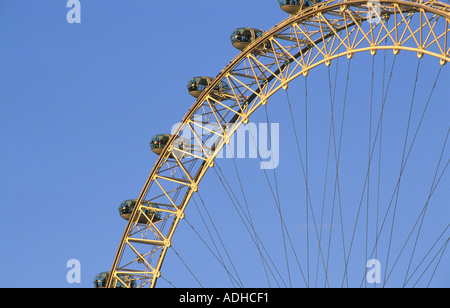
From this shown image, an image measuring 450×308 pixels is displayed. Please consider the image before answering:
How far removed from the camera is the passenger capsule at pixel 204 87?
202 ft

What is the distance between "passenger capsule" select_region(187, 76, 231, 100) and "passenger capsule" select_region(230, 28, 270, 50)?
2613mm

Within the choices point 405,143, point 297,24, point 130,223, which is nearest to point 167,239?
point 130,223

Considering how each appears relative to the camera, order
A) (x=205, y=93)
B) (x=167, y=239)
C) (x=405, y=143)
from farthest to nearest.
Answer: (x=167, y=239) < (x=205, y=93) < (x=405, y=143)

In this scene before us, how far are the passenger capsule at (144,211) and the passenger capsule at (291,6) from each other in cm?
1482

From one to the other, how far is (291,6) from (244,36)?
3.80 m

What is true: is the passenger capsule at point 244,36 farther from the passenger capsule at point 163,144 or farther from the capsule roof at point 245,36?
the passenger capsule at point 163,144

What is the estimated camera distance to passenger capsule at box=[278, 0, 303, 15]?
185 ft

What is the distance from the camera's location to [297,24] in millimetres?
56219

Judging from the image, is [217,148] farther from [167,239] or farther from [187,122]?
[167,239]

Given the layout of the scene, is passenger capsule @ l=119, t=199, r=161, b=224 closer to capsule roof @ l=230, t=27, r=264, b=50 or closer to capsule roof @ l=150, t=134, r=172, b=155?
capsule roof @ l=150, t=134, r=172, b=155

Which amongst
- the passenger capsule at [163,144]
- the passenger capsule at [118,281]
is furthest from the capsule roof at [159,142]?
the passenger capsule at [118,281]

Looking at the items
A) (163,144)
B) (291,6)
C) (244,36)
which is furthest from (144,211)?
(291,6)

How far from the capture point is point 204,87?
6206 centimetres
